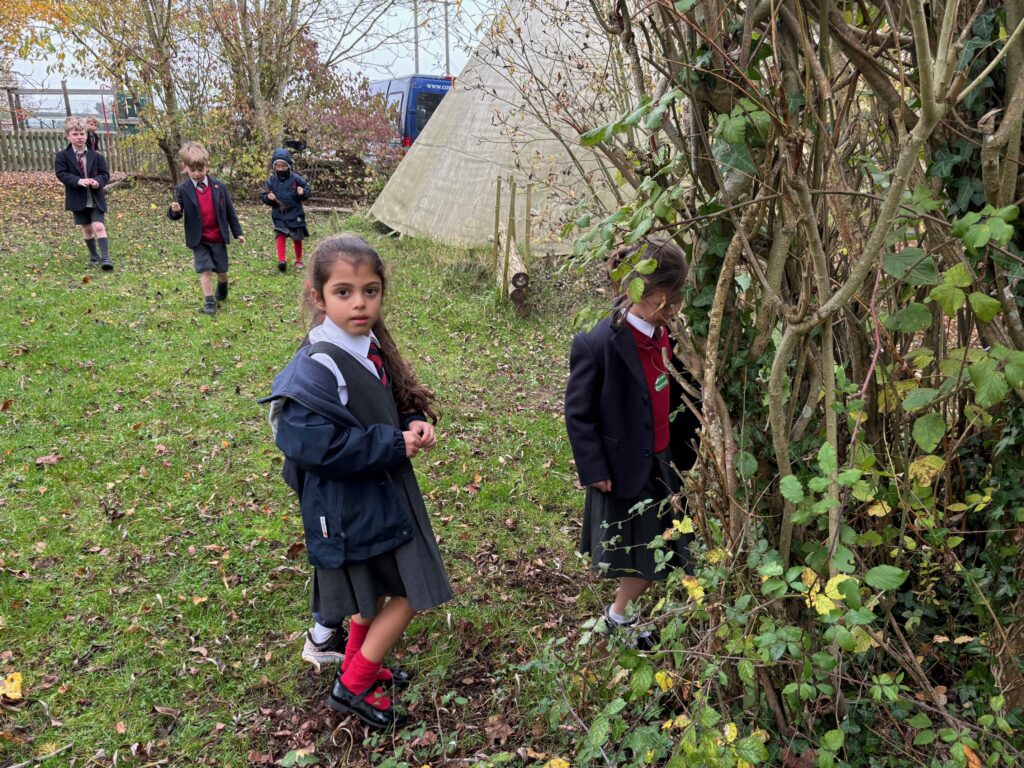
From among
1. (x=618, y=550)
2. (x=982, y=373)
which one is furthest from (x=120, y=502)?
(x=982, y=373)

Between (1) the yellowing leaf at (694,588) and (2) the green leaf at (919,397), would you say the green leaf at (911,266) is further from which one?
(1) the yellowing leaf at (694,588)

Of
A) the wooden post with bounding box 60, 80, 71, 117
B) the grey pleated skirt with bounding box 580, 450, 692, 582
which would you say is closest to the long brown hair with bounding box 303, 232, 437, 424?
the grey pleated skirt with bounding box 580, 450, 692, 582

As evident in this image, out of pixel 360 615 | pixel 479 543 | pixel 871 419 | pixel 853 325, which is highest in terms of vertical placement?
pixel 853 325

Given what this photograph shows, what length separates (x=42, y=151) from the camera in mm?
19219

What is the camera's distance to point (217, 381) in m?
6.41

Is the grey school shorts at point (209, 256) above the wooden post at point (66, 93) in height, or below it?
below

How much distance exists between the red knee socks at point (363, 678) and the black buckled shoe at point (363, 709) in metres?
0.01

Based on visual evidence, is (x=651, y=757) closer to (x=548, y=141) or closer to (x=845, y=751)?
(x=845, y=751)

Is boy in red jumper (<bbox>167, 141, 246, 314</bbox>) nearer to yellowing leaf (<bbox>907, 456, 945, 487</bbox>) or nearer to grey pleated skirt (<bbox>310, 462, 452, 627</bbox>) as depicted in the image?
grey pleated skirt (<bbox>310, 462, 452, 627</bbox>)

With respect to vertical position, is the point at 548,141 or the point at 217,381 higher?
the point at 548,141

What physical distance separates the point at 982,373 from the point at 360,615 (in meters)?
2.11

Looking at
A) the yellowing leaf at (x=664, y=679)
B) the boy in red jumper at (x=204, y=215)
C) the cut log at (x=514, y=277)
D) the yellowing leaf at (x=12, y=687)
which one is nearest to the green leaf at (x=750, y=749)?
the yellowing leaf at (x=664, y=679)

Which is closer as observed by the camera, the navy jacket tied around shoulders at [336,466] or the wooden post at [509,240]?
the navy jacket tied around shoulders at [336,466]

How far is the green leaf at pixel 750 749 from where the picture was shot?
1.77 meters
